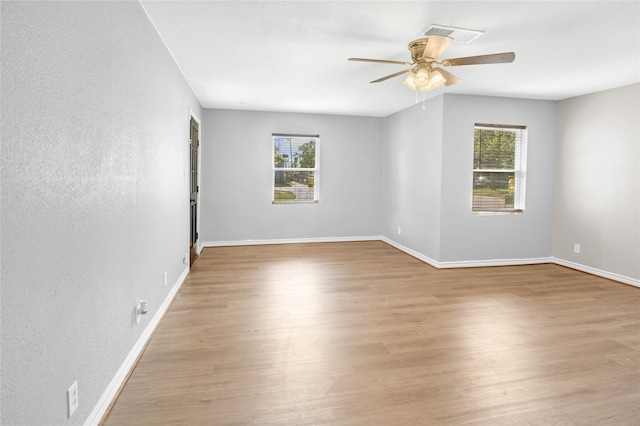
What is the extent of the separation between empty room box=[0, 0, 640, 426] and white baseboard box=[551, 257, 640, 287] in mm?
55

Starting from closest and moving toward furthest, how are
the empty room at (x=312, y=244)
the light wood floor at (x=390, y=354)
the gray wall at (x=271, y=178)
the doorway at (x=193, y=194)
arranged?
the empty room at (x=312, y=244) → the light wood floor at (x=390, y=354) → the doorway at (x=193, y=194) → the gray wall at (x=271, y=178)

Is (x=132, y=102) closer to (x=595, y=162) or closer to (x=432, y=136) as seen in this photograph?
(x=432, y=136)

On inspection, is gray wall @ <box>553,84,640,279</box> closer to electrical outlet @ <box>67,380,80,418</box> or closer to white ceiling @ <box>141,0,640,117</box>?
white ceiling @ <box>141,0,640,117</box>

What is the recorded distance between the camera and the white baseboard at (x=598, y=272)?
4328 millimetres

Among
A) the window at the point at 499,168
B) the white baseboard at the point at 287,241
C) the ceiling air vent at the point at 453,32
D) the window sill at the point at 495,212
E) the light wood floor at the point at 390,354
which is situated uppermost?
the ceiling air vent at the point at 453,32

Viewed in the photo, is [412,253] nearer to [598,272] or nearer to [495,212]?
[495,212]

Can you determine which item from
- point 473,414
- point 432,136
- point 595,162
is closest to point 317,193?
point 432,136

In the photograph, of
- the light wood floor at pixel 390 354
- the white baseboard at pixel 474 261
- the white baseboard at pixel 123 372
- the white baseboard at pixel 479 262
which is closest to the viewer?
the white baseboard at pixel 123 372

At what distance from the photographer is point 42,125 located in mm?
1281

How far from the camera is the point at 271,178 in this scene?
258 inches

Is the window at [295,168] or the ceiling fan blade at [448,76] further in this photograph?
the window at [295,168]

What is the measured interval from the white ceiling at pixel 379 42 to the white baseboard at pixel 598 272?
2318mm

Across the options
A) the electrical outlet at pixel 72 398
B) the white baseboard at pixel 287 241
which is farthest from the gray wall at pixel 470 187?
the electrical outlet at pixel 72 398

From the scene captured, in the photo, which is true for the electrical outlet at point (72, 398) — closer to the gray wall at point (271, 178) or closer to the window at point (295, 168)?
the gray wall at point (271, 178)
